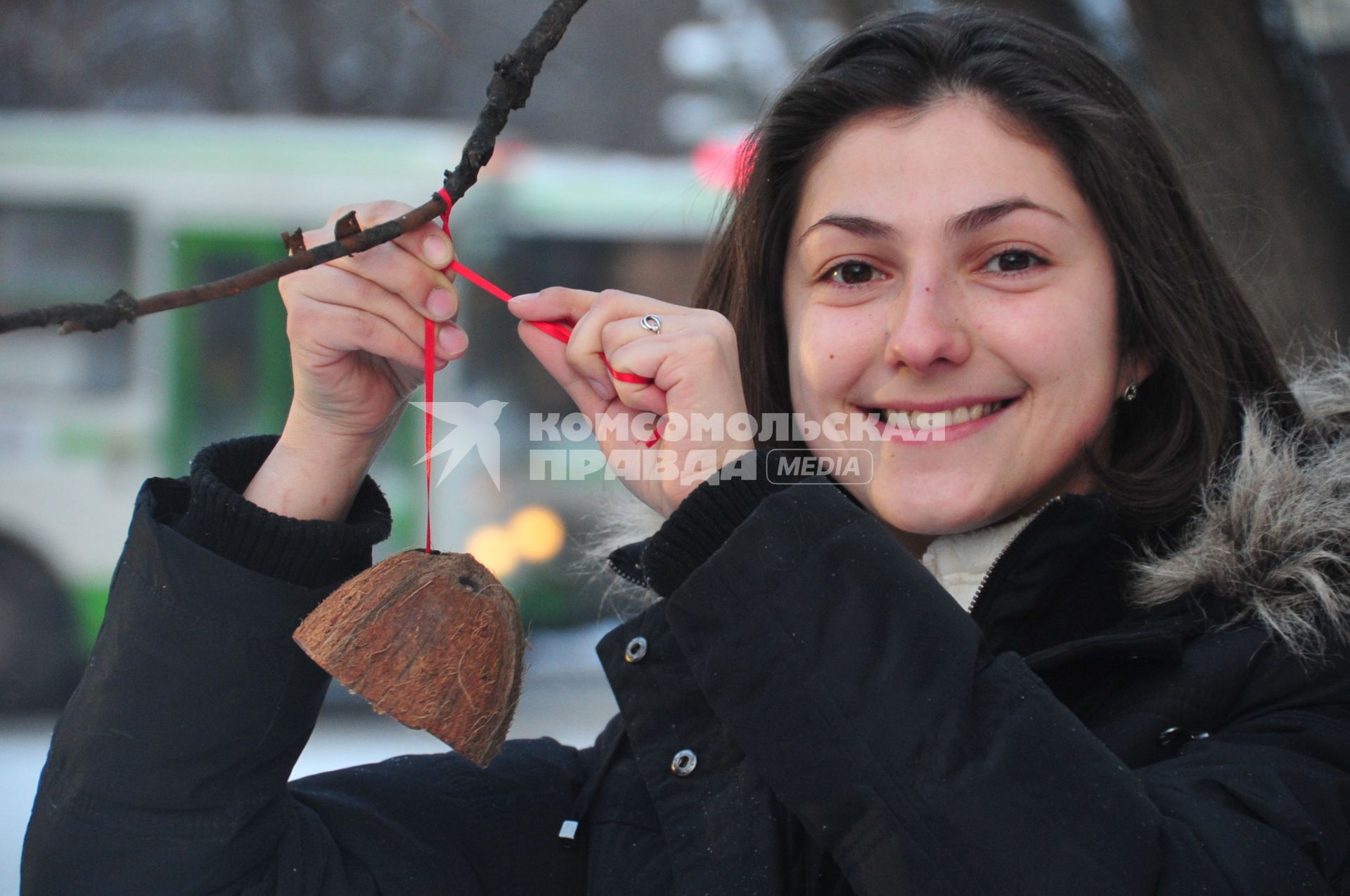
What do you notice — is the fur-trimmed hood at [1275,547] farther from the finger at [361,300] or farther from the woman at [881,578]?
the finger at [361,300]

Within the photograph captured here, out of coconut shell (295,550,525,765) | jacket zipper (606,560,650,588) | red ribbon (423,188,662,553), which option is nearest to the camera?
coconut shell (295,550,525,765)

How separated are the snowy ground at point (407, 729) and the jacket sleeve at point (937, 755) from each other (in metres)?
4.62

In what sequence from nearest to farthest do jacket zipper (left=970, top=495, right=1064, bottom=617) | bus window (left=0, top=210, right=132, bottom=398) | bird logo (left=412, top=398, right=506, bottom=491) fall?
jacket zipper (left=970, top=495, right=1064, bottom=617) → bird logo (left=412, top=398, right=506, bottom=491) → bus window (left=0, top=210, right=132, bottom=398)

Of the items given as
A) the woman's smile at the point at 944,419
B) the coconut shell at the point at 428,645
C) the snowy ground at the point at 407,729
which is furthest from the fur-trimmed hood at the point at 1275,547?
the snowy ground at the point at 407,729

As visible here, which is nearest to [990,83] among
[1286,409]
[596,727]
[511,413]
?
[1286,409]

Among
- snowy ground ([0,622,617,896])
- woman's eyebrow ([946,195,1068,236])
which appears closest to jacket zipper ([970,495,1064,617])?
woman's eyebrow ([946,195,1068,236])

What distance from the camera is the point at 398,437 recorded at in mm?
7551

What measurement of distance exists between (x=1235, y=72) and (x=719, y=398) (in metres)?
2.11

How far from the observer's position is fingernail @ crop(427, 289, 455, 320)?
1631 millimetres

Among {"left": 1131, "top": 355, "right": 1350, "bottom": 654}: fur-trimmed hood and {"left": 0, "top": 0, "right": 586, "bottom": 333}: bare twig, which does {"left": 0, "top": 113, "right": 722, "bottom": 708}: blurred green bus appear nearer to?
{"left": 1131, "top": 355, "right": 1350, "bottom": 654}: fur-trimmed hood

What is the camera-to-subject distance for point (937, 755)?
1.27 metres

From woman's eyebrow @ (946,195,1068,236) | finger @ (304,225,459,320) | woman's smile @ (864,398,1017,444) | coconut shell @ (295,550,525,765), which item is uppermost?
woman's eyebrow @ (946,195,1068,236)

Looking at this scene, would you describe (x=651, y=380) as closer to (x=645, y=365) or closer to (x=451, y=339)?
(x=645, y=365)

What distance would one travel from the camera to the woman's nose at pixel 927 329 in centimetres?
177
